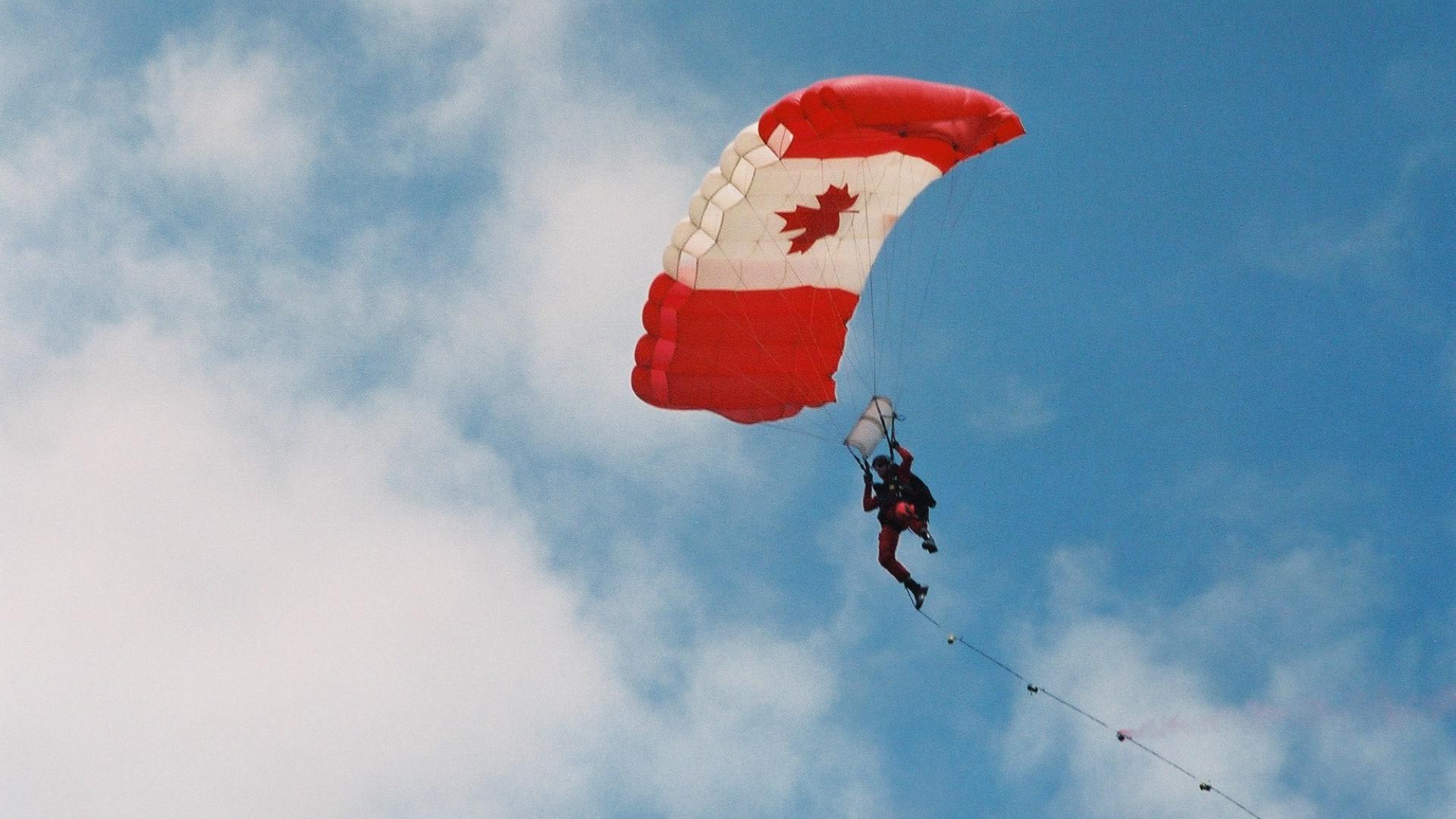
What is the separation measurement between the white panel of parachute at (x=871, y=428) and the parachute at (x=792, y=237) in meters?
2.17

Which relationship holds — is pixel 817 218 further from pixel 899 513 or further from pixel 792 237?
pixel 899 513

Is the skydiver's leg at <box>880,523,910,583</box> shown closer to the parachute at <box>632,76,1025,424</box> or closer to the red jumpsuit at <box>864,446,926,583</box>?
the red jumpsuit at <box>864,446,926,583</box>

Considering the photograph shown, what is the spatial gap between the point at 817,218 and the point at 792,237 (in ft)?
1.29

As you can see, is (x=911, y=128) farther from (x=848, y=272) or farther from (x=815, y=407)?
(x=815, y=407)

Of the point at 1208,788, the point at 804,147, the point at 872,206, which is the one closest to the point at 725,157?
the point at 804,147

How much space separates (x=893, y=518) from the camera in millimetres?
21531

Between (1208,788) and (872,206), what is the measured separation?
355 inches

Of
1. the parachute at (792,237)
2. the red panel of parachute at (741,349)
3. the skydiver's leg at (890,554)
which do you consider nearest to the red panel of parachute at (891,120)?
the parachute at (792,237)

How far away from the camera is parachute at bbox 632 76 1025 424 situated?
70.6 feet

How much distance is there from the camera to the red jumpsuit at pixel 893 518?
21.5 metres

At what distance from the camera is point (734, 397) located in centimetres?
2469

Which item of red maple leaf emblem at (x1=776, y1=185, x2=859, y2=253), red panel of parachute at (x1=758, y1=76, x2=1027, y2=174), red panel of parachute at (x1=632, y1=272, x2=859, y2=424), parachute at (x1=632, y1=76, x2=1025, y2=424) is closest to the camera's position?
red panel of parachute at (x1=758, y1=76, x2=1027, y2=174)

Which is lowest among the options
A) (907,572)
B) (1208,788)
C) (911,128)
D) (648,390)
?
(1208,788)

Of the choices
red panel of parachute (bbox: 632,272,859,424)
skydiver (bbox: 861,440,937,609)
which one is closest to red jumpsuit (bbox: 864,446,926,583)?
skydiver (bbox: 861,440,937,609)
